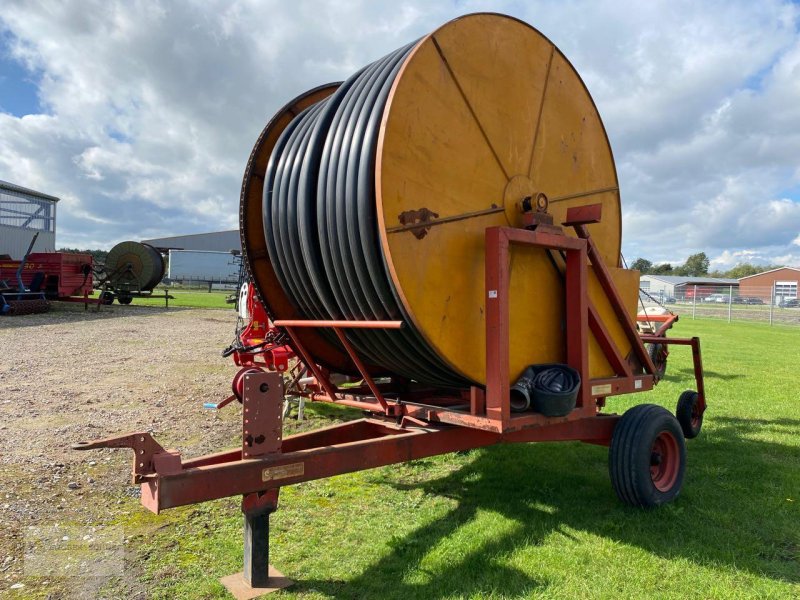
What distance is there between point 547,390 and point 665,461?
170cm

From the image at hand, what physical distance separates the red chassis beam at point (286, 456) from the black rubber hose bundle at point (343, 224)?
437 millimetres

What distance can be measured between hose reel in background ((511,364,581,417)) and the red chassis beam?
32 centimetres

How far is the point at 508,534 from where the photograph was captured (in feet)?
13.3

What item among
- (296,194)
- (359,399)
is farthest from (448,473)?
(296,194)

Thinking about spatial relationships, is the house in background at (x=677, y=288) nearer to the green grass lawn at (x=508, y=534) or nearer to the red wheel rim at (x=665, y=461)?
the green grass lawn at (x=508, y=534)

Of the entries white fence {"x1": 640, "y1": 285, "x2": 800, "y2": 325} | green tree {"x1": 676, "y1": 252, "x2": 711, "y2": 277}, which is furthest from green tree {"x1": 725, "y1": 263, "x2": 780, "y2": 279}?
white fence {"x1": 640, "y1": 285, "x2": 800, "y2": 325}

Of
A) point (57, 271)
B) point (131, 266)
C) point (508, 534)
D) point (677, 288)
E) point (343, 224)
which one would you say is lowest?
point (508, 534)

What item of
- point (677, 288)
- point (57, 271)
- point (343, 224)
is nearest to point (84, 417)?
point (343, 224)

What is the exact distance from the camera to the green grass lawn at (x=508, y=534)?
337 cm

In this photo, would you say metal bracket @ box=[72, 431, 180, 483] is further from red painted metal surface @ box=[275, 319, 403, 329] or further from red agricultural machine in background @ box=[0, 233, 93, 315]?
red agricultural machine in background @ box=[0, 233, 93, 315]

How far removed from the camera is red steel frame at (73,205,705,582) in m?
2.92

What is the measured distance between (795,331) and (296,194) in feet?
87.0

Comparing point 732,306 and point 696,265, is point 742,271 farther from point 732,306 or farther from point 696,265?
point 732,306

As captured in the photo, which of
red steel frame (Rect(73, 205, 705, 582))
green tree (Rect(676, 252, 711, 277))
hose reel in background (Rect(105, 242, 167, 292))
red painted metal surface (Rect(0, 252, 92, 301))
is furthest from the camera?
green tree (Rect(676, 252, 711, 277))
